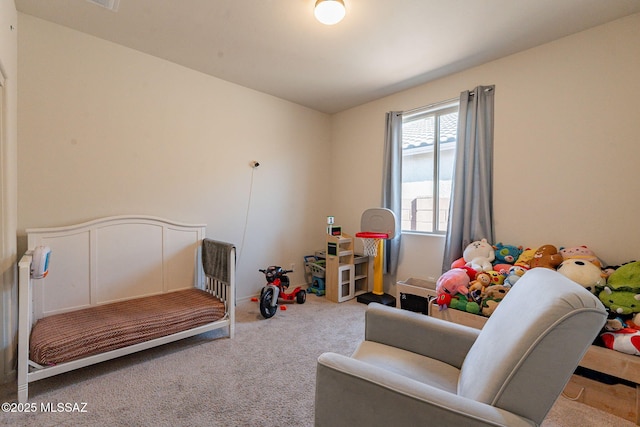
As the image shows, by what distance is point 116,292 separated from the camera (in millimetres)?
2516

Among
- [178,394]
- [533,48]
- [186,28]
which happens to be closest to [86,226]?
[178,394]

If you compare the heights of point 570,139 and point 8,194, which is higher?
point 570,139

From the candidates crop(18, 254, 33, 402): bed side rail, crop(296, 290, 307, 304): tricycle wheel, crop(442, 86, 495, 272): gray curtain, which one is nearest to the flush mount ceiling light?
crop(442, 86, 495, 272): gray curtain

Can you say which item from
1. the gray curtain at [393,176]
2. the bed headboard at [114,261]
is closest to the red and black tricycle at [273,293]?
the bed headboard at [114,261]

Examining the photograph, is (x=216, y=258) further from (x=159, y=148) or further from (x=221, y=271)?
(x=159, y=148)

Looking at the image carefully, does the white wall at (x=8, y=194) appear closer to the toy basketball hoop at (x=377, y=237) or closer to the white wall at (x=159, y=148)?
the white wall at (x=159, y=148)

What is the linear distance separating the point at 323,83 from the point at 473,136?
1792 mm

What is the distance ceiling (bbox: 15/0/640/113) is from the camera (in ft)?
A: 6.82

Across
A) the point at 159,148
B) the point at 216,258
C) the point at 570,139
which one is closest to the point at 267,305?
the point at 216,258

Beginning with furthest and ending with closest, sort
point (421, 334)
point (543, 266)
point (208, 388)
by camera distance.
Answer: point (543, 266) → point (208, 388) → point (421, 334)

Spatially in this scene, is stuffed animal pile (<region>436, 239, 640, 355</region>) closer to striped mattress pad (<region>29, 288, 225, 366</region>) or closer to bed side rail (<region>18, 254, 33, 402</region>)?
striped mattress pad (<region>29, 288, 225, 366</region>)

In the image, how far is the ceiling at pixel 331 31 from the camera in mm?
2078

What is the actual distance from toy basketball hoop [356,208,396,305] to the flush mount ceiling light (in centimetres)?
213

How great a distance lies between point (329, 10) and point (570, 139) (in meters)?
2.28
